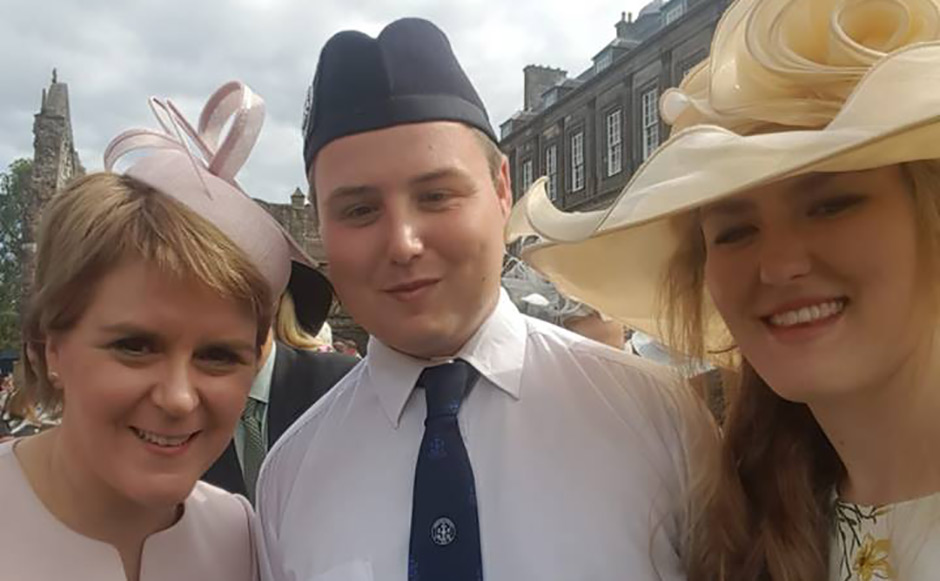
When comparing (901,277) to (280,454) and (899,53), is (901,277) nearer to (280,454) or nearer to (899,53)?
(899,53)

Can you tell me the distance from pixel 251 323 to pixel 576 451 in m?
0.77

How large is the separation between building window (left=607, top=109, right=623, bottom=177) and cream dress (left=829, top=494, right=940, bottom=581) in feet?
72.8

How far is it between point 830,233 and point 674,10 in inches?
930

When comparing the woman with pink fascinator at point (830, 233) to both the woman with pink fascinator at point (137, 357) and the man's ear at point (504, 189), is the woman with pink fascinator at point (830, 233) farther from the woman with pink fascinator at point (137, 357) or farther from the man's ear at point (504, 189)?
the woman with pink fascinator at point (137, 357)

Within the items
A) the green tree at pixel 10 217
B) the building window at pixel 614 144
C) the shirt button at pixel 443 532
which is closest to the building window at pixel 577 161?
the building window at pixel 614 144

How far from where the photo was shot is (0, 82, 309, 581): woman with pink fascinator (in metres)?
1.71

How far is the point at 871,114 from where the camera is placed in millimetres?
1201

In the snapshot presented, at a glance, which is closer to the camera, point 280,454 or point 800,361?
point 800,361

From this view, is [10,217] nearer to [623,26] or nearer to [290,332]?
[623,26]

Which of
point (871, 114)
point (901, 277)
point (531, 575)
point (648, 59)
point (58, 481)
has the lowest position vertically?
point (531, 575)

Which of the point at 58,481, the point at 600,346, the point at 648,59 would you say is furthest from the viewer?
the point at 648,59

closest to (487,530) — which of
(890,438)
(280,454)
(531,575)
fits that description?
(531,575)

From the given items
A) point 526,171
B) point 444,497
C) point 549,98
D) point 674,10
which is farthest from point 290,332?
point 526,171

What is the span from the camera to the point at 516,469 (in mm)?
1822
